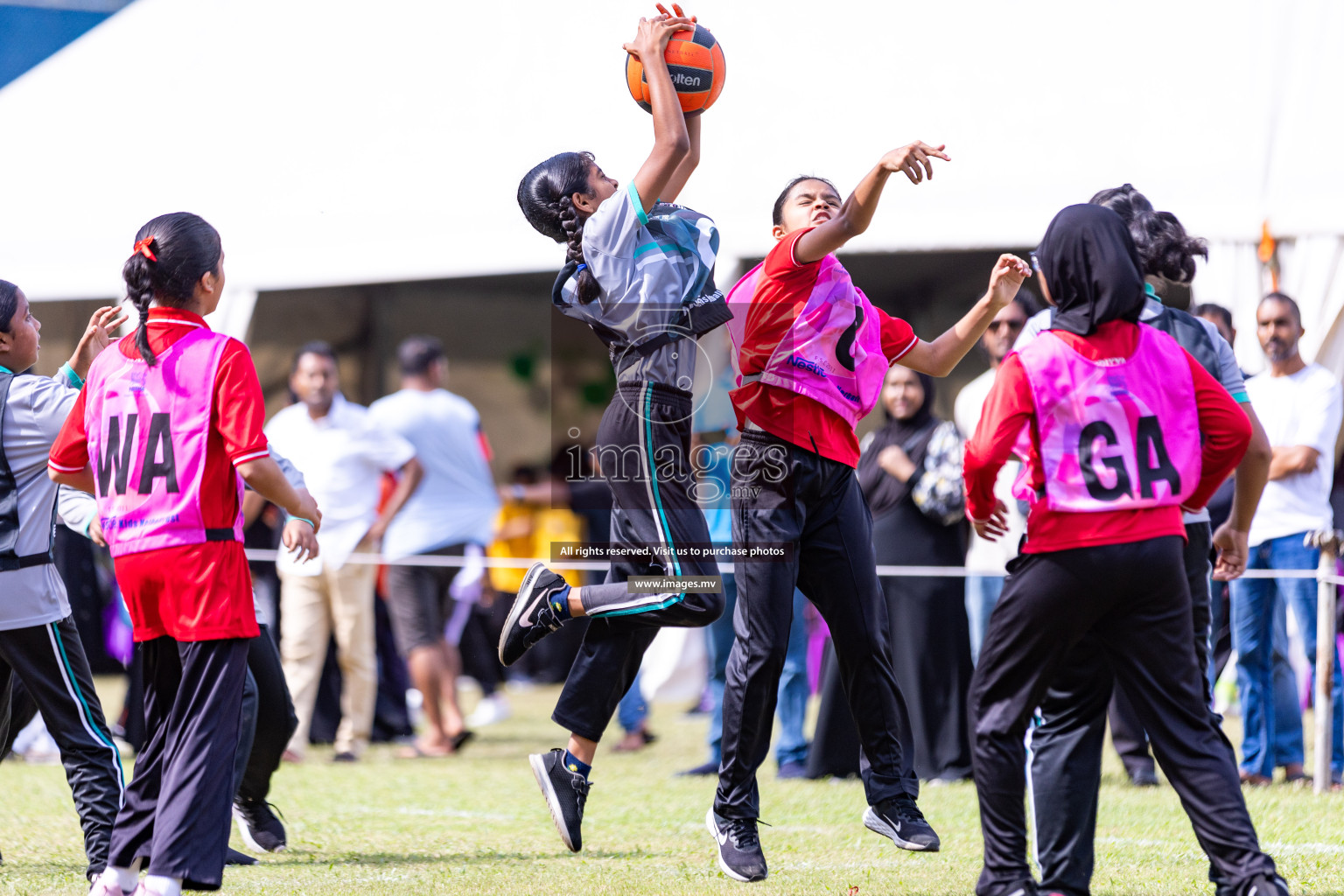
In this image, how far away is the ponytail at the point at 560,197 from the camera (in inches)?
167

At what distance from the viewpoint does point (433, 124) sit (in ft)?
30.2

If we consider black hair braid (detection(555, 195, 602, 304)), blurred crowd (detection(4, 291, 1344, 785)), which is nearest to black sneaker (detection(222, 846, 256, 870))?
blurred crowd (detection(4, 291, 1344, 785))

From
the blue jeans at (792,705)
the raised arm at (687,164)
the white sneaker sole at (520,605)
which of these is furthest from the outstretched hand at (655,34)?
the blue jeans at (792,705)

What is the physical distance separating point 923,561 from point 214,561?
4141 mm

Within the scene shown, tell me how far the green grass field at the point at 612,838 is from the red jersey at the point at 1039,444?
1.27m

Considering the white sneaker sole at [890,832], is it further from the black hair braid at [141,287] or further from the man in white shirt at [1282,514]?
the man in white shirt at [1282,514]

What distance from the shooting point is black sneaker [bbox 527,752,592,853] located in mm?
4266

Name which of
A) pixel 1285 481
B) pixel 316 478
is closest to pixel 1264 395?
pixel 1285 481

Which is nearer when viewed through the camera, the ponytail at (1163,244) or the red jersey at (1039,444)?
the red jersey at (1039,444)

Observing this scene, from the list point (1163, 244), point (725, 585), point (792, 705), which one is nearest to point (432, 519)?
point (725, 585)

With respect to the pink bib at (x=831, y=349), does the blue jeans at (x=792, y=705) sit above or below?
below

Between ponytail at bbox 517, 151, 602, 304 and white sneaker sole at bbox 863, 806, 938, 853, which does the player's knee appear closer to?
white sneaker sole at bbox 863, 806, 938, 853

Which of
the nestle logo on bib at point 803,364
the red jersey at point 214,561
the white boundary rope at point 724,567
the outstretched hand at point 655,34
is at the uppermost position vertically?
the outstretched hand at point 655,34

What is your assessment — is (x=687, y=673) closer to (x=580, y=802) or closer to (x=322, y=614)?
(x=322, y=614)
